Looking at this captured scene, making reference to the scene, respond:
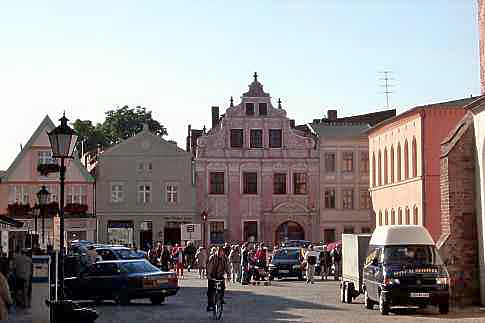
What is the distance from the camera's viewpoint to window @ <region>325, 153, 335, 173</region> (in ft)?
259

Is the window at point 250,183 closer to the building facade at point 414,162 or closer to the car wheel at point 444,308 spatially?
the building facade at point 414,162

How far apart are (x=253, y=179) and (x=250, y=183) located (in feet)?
1.24

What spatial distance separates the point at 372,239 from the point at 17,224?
627 inches

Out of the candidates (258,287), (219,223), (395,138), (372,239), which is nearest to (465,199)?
(372,239)

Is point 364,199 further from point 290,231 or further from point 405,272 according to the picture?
point 405,272

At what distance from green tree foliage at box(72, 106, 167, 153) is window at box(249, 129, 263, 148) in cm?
2852

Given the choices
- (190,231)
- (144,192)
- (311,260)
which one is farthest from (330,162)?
(311,260)

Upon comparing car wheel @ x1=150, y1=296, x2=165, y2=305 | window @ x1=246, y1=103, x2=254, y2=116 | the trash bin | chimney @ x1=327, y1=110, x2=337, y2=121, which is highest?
chimney @ x1=327, y1=110, x2=337, y2=121

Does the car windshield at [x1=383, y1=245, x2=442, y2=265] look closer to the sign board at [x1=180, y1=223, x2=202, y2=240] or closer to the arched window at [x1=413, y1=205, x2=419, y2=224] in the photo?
the arched window at [x1=413, y1=205, x2=419, y2=224]

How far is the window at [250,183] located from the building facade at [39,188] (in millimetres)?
11379

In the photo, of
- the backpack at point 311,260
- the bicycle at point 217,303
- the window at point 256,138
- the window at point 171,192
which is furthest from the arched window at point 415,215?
the bicycle at point 217,303

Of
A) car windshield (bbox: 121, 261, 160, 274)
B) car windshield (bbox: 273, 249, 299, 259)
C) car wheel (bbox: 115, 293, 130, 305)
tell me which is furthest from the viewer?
car windshield (bbox: 273, 249, 299, 259)

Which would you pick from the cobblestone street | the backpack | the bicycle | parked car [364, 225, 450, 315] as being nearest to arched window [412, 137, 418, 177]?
the backpack

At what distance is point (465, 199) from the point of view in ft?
103
